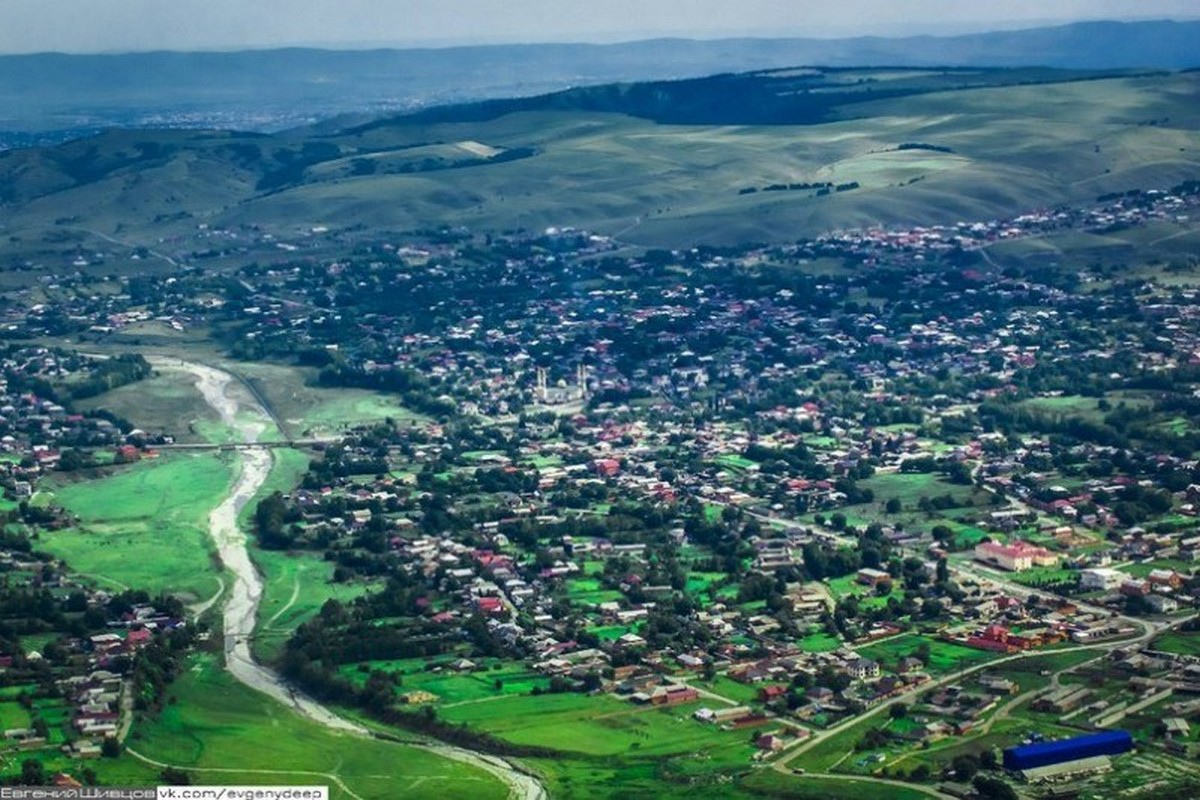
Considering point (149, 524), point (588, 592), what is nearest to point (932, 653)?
point (588, 592)

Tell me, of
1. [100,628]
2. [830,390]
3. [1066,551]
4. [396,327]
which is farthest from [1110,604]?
[396,327]

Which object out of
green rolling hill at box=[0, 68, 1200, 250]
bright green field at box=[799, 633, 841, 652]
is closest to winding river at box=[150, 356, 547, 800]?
bright green field at box=[799, 633, 841, 652]

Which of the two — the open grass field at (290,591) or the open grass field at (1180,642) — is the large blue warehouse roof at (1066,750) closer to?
the open grass field at (1180,642)

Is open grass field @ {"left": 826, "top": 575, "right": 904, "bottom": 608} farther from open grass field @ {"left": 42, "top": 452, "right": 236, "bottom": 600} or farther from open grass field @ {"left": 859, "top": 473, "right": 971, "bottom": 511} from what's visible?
open grass field @ {"left": 42, "top": 452, "right": 236, "bottom": 600}

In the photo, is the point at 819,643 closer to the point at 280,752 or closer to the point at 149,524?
the point at 280,752

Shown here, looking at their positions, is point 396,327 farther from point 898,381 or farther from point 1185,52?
point 1185,52

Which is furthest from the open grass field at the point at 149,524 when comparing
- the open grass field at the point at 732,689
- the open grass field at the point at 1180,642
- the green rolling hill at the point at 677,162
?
the green rolling hill at the point at 677,162

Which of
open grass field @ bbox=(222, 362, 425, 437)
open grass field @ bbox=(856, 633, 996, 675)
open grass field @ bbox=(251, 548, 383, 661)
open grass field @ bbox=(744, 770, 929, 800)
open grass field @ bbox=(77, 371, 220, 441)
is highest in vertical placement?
open grass field @ bbox=(744, 770, 929, 800)
